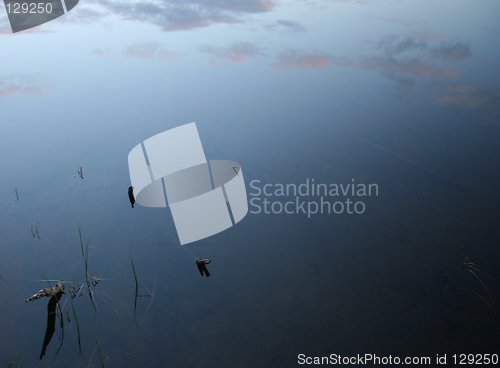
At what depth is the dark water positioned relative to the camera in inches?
96.3

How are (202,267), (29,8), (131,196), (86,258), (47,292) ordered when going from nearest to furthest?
(47,292)
(202,267)
(86,258)
(131,196)
(29,8)

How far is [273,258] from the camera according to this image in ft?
9.90

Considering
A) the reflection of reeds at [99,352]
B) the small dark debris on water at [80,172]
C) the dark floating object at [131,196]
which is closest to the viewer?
the reflection of reeds at [99,352]

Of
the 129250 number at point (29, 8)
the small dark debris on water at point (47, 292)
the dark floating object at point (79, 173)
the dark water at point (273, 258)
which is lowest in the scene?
the dark water at point (273, 258)

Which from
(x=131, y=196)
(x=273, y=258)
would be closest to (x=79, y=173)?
(x=131, y=196)

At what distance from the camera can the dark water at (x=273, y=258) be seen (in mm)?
2447

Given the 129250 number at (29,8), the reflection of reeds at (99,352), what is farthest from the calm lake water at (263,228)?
the 129250 number at (29,8)

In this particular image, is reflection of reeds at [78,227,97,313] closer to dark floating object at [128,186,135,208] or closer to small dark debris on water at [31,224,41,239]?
small dark debris on water at [31,224,41,239]

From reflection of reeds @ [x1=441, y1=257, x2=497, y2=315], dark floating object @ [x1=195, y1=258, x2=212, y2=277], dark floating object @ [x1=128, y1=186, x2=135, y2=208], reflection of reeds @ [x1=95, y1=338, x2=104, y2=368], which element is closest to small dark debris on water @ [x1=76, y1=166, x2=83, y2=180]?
dark floating object @ [x1=128, y1=186, x2=135, y2=208]

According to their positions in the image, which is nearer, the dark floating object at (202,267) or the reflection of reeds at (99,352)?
the reflection of reeds at (99,352)

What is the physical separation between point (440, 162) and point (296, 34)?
133 inches

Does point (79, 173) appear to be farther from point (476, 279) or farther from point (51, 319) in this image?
point (476, 279)

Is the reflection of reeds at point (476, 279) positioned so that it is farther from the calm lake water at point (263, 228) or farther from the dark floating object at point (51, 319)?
the dark floating object at point (51, 319)

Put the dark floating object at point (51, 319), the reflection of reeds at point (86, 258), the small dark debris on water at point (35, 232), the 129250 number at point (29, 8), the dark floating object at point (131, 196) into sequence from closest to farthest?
1. the dark floating object at point (51, 319)
2. the reflection of reeds at point (86, 258)
3. the small dark debris on water at point (35, 232)
4. the dark floating object at point (131, 196)
5. the 129250 number at point (29, 8)
